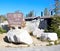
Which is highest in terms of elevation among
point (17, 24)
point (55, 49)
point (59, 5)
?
point (59, 5)

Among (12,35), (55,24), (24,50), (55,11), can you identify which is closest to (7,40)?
(12,35)

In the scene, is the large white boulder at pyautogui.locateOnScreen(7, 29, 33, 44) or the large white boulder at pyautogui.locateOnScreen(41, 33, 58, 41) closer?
the large white boulder at pyautogui.locateOnScreen(7, 29, 33, 44)

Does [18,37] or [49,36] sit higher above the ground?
[18,37]

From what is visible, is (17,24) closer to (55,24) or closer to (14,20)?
(14,20)

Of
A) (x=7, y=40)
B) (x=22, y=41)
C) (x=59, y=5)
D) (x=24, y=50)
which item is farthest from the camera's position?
(x=59, y=5)

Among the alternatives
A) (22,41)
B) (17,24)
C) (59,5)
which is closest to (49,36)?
(22,41)

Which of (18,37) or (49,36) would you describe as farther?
(49,36)

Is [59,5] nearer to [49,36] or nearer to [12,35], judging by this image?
[49,36]

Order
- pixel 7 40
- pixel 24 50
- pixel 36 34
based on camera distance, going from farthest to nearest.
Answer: pixel 36 34 → pixel 7 40 → pixel 24 50

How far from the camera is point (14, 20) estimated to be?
2166cm

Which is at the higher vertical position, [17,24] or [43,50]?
[17,24]

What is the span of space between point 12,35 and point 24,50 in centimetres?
462

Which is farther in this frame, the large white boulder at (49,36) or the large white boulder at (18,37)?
the large white boulder at (49,36)

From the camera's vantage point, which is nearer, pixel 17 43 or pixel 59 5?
pixel 17 43
